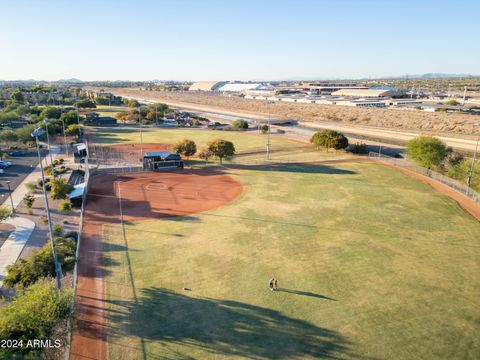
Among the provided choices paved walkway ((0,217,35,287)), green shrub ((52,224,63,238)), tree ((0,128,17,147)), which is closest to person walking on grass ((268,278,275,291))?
paved walkway ((0,217,35,287))

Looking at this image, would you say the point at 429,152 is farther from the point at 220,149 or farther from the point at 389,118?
the point at 389,118

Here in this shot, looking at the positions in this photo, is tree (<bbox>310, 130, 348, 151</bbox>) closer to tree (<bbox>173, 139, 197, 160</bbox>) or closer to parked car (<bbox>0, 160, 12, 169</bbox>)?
tree (<bbox>173, 139, 197, 160</bbox>)

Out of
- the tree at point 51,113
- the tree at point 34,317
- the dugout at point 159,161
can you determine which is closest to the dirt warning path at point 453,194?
the dugout at point 159,161

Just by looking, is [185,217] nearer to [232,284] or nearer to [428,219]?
[232,284]

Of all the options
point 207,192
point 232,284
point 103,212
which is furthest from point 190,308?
point 207,192

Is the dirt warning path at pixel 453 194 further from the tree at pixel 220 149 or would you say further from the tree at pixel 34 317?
the tree at pixel 34 317
